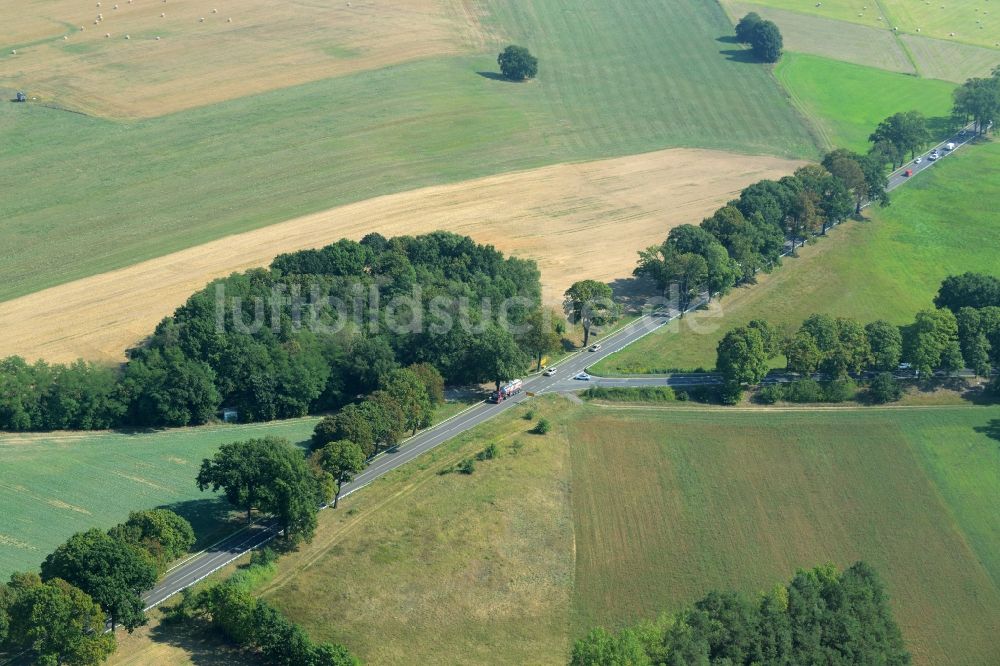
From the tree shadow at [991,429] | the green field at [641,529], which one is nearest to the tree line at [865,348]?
the green field at [641,529]

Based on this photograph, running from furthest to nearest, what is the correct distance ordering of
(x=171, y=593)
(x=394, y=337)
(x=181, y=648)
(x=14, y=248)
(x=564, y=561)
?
(x=14, y=248), (x=394, y=337), (x=564, y=561), (x=171, y=593), (x=181, y=648)

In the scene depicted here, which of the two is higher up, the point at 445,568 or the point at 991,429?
the point at 445,568

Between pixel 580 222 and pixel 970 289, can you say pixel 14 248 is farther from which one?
pixel 970 289

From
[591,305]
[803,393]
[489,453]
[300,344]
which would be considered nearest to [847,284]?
[803,393]

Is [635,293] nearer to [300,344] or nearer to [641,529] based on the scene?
[300,344]

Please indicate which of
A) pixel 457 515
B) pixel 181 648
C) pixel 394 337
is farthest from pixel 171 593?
pixel 394 337

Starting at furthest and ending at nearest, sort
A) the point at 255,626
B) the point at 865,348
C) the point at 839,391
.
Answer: the point at 865,348 < the point at 839,391 < the point at 255,626
